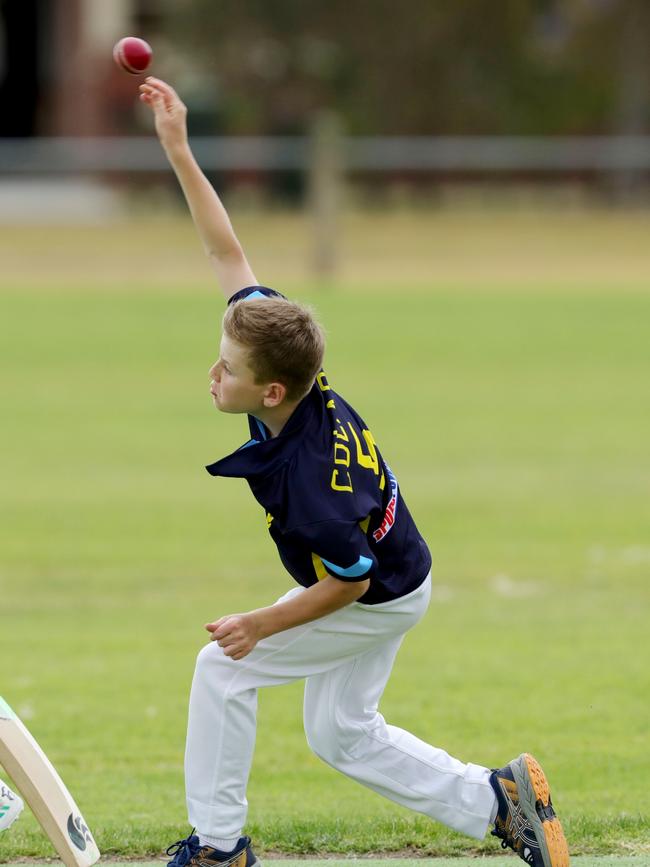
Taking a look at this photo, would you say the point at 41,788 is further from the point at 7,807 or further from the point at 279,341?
the point at 279,341

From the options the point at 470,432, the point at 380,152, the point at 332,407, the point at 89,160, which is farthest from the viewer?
the point at 380,152

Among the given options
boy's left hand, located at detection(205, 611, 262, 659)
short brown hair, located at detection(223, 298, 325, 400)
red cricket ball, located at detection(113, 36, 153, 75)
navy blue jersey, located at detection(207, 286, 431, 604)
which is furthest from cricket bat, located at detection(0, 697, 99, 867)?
red cricket ball, located at detection(113, 36, 153, 75)

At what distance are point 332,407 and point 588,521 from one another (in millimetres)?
6518

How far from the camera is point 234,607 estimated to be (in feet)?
27.6

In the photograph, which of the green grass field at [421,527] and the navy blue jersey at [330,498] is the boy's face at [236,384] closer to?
the navy blue jersey at [330,498]

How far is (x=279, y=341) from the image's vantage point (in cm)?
417

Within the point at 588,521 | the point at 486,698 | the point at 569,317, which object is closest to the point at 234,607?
the point at 486,698

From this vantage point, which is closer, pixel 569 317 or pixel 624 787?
pixel 624 787

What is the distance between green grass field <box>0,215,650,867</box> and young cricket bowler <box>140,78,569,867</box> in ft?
1.51

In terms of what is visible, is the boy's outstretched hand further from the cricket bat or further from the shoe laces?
the shoe laces

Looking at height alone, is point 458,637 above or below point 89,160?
below

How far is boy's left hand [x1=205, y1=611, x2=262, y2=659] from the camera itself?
4.11 m

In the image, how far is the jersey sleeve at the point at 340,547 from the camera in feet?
13.2

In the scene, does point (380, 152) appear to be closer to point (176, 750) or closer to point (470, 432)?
point (470, 432)
